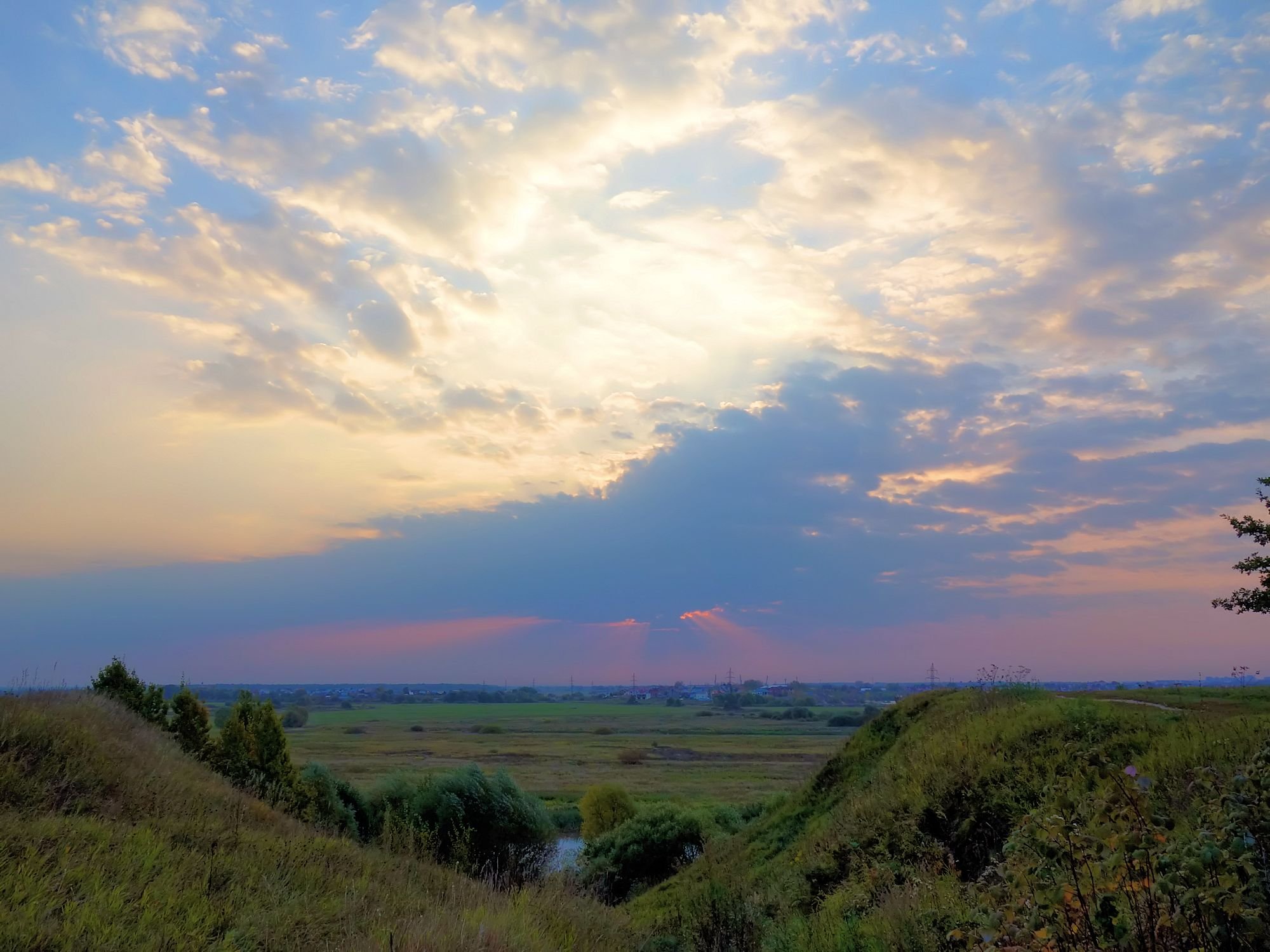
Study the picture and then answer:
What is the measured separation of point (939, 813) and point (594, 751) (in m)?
110

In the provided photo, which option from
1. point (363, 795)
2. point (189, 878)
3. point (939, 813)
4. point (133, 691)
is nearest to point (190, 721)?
point (133, 691)

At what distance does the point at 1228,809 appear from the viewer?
5.04 metres

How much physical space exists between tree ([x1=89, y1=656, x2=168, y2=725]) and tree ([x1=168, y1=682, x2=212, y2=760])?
333 millimetres

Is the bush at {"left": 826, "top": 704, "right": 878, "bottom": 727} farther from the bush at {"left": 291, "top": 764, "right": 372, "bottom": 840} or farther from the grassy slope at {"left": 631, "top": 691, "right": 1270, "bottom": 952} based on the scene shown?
the grassy slope at {"left": 631, "top": 691, "right": 1270, "bottom": 952}

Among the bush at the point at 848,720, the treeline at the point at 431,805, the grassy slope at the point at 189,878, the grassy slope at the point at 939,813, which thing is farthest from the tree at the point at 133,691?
the bush at the point at 848,720

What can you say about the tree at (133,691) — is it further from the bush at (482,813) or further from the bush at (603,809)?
the bush at (603,809)

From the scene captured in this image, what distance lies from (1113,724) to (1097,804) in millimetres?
11063

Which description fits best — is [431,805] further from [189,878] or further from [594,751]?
[594,751]

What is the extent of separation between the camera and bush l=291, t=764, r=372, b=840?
894 inches

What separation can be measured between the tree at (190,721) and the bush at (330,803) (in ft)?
9.76

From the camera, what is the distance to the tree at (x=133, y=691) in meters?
21.8

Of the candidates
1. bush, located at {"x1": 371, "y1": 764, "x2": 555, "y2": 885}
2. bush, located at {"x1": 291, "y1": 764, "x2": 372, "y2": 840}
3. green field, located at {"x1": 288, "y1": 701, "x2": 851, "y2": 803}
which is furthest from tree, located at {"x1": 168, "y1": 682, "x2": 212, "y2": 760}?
green field, located at {"x1": 288, "y1": 701, "x2": 851, "y2": 803}

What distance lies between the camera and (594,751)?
119 meters

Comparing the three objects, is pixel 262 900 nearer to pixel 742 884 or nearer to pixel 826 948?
pixel 826 948
